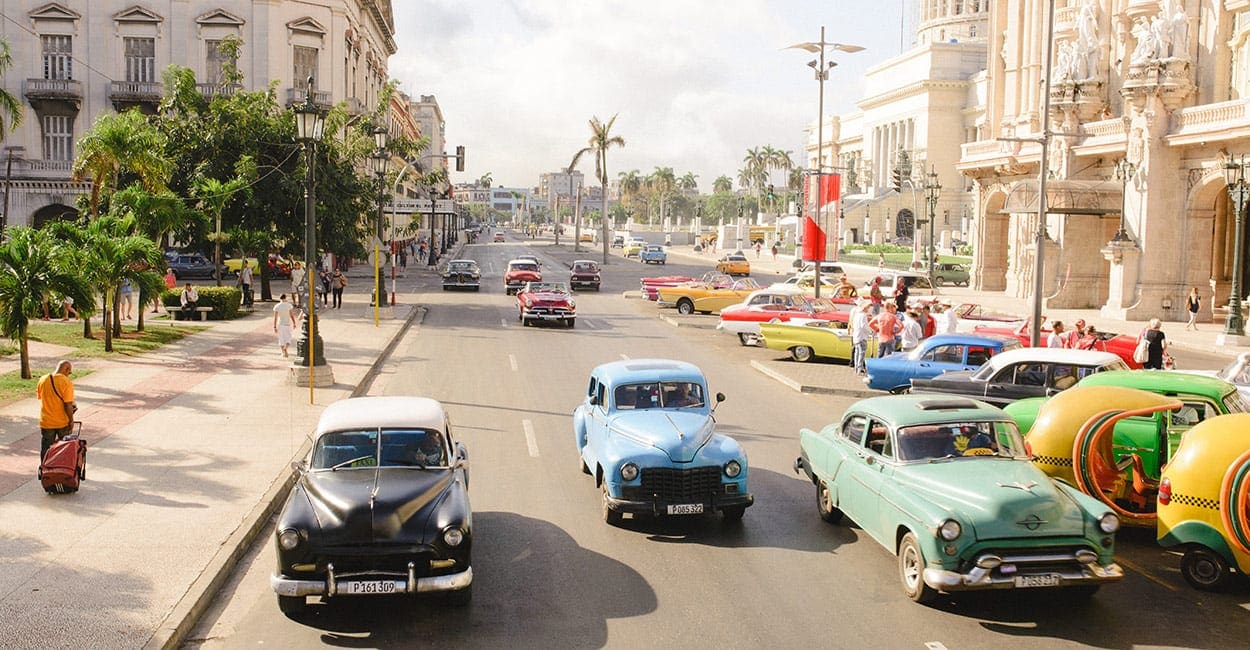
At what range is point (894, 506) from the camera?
10297 mm

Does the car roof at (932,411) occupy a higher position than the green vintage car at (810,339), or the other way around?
the car roof at (932,411)

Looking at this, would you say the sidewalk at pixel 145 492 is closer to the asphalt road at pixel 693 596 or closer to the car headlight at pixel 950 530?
the asphalt road at pixel 693 596

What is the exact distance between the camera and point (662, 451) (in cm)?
1195

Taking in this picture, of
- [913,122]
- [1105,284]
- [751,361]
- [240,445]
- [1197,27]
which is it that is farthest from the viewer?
[913,122]

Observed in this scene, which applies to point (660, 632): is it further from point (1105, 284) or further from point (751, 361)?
point (1105, 284)

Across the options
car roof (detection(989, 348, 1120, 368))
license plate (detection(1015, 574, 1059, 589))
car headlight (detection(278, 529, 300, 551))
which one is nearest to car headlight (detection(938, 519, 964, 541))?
license plate (detection(1015, 574, 1059, 589))

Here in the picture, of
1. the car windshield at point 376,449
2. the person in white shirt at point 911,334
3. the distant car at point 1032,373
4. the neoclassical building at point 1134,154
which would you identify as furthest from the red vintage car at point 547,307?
the car windshield at point 376,449

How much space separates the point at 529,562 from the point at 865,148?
129 meters

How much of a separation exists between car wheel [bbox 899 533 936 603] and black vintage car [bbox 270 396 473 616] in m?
3.93

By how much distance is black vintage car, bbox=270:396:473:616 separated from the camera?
29.5ft

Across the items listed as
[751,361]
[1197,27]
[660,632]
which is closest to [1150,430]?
[660,632]

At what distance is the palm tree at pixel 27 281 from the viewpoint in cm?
2038

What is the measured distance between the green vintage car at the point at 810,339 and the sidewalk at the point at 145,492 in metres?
10.1

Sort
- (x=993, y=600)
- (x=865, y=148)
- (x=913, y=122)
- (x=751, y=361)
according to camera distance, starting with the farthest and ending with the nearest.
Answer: (x=865, y=148) < (x=913, y=122) < (x=751, y=361) < (x=993, y=600)
